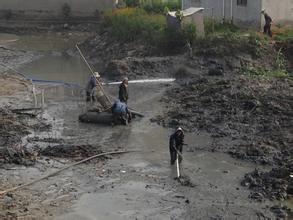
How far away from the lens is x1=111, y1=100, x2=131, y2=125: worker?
2124 centimetres

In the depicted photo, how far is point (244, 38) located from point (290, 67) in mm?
2916

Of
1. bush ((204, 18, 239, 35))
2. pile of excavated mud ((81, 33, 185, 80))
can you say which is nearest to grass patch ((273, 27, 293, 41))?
bush ((204, 18, 239, 35))

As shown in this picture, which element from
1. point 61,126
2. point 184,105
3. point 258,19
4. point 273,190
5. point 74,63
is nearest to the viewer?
point 273,190

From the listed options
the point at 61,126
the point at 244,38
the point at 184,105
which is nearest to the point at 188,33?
the point at 244,38

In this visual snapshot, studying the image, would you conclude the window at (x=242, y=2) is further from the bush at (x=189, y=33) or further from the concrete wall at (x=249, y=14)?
the bush at (x=189, y=33)

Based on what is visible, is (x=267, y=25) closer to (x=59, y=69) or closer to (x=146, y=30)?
(x=146, y=30)

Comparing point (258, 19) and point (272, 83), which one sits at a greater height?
point (258, 19)

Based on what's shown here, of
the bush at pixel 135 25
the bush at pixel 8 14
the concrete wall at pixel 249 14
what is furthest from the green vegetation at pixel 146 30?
the bush at pixel 8 14

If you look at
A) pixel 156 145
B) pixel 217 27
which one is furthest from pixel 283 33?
pixel 156 145

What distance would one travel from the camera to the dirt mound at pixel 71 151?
18312 millimetres

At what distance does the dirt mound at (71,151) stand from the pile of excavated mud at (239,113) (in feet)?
12.7

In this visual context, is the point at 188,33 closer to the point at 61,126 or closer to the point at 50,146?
the point at 61,126

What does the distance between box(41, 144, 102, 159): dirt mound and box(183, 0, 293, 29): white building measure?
16.7 meters

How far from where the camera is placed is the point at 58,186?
16.0 m
